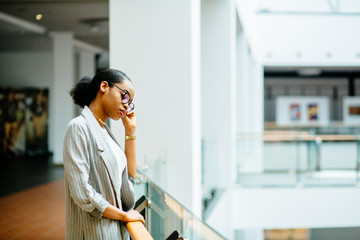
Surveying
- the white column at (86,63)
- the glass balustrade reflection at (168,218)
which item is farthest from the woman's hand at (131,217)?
the white column at (86,63)

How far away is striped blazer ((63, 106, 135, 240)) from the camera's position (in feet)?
6.86

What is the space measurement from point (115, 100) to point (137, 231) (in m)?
0.60

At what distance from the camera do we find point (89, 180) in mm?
2186

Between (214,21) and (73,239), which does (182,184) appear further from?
(214,21)

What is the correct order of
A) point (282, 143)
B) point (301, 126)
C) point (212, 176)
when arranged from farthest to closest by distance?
1. point (301, 126)
2. point (282, 143)
3. point (212, 176)

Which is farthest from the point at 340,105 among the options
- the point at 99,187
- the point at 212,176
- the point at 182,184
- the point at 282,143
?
the point at 99,187

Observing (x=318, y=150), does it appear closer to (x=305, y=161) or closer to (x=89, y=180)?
(x=305, y=161)

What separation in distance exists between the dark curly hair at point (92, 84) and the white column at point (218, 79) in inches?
260

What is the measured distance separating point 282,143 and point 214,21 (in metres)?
4.04

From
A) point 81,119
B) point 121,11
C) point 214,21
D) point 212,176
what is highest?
point 214,21

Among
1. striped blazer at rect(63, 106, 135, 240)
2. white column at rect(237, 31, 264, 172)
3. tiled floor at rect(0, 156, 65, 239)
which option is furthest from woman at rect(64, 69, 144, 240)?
white column at rect(237, 31, 264, 172)

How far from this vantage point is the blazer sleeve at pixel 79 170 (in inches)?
82.0

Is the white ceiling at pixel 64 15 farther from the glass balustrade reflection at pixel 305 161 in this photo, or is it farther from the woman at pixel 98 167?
the woman at pixel 98 167

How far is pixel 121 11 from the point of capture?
5492mm
